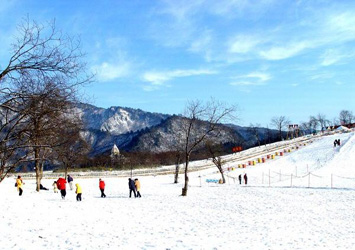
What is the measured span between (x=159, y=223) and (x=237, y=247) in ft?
17.0

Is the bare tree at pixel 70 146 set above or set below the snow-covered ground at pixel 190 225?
above

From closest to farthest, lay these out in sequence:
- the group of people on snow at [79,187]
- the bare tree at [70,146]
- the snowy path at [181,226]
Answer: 1. the snowy path at [181,226]
2. the bare tree at [70,146]
3. the group of people on snow at [79,187]

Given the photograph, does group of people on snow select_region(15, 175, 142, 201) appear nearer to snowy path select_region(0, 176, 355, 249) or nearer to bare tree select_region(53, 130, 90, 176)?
bare tree select_region(53, 130, 90, 176)

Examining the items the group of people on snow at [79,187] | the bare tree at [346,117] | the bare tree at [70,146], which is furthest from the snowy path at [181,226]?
the bare tree at [346,117]

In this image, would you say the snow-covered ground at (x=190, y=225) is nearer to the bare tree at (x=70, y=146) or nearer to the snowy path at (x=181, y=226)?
the snowy path at (x=181, y=226)

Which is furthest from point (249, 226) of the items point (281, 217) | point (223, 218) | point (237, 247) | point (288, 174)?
point (288, 174)

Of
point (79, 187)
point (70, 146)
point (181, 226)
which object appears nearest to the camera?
point (181, 226)

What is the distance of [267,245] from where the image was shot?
11.8 m

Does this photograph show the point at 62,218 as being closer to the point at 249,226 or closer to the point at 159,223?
the point at 159,223

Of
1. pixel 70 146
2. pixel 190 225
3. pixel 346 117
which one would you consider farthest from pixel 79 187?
pixel 346 117

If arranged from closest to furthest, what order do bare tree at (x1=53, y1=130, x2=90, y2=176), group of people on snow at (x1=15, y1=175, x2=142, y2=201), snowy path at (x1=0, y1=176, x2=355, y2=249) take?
snowy path at (x1=0, y1=176, x2=355, y2=249) → bare tree at (x1=53, y1=130, x2=90, y2=176) → group of people on snow at (x1=15, y1=175, x2=142, y2=201)

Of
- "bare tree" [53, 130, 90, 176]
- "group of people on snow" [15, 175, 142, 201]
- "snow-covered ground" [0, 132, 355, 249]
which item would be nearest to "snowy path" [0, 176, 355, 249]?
"snow-covered ground" [0, 132, 355, 249]

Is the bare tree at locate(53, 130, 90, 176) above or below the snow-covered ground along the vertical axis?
above

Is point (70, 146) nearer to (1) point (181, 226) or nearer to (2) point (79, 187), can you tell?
(2) point (79, 187)
